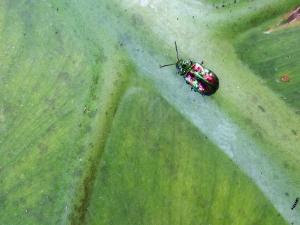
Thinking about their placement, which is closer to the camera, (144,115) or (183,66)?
(183,66)

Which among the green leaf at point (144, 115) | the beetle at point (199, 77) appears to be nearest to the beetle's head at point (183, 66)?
the beetle at point (199, 77)

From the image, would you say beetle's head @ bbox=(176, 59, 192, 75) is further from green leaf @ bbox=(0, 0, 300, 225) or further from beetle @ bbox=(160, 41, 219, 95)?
green leaf @ bbox=(0, 0, 300, 225)

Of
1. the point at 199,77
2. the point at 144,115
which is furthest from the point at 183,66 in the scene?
the point at 144,115

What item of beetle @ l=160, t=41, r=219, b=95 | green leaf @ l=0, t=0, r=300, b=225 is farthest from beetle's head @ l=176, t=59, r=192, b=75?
green leaf @ l=0, t=0, r=300, b=225

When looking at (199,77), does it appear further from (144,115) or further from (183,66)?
(144,115)

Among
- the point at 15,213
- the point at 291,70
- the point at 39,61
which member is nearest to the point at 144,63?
the point at 39,61

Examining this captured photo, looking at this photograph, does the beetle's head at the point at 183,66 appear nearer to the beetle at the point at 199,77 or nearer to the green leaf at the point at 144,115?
the beetle at the point at 199,77

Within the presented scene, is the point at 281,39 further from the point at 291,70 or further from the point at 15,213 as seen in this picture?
the point at 15,213

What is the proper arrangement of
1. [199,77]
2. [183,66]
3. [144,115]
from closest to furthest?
1. [199,77]
2. [183,66]
3. [144,115]
